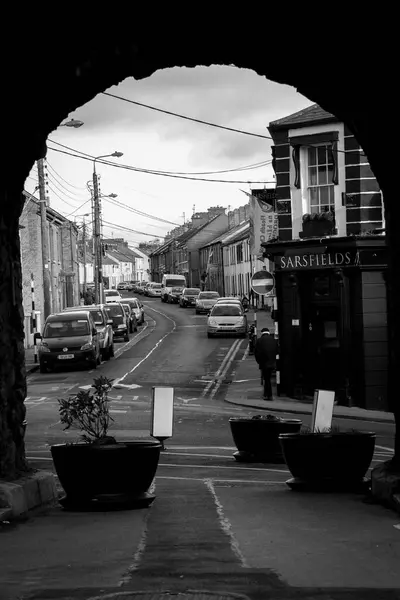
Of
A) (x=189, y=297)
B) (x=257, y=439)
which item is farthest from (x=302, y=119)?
(x=189, y=297)

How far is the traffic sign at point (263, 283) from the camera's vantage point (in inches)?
1216

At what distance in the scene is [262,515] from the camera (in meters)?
10.8

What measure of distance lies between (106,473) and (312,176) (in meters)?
21.5

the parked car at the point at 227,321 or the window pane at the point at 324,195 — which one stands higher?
the window pane at the point at 324,195

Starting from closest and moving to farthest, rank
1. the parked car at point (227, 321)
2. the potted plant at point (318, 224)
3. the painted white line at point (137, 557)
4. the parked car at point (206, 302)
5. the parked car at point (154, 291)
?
the painted white line at point (137, 557)
the potted plant at point (318, 224)
the parked car at point (227, 321)
the parked car at point (206, 302)
the parked car at point (154, 291)

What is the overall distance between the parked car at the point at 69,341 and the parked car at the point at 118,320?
14378mm

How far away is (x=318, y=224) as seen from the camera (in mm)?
30875

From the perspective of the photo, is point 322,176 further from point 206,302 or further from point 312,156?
point 206,302

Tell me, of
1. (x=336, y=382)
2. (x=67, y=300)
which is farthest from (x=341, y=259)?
(x=67, y=300)

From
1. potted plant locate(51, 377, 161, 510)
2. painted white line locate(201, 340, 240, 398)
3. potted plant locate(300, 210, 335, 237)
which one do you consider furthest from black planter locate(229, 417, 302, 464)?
painted white line locate(201, 340, 240, 398)

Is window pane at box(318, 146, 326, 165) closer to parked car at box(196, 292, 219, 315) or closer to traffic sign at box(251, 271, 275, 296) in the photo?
traffic sign at box(251, 271, 275, 296)

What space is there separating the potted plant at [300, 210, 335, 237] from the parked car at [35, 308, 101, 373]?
1152cm

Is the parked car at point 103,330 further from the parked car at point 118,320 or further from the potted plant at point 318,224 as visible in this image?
the potted plant at point 318,224

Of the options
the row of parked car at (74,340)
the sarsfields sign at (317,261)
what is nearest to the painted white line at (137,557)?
the sarsfields sign at (317,261)
